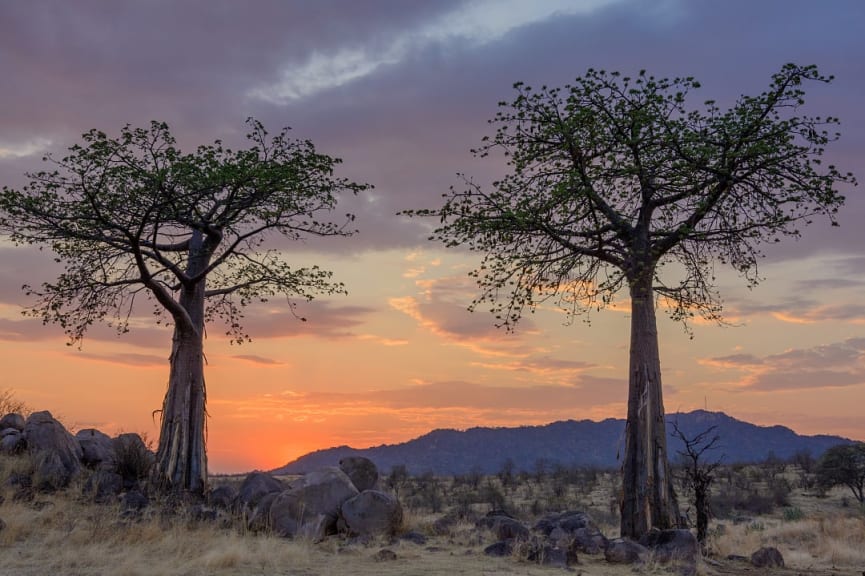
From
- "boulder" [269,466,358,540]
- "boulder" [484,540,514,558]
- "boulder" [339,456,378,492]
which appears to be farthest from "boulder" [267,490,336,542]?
"boulder" [484,540,514,558]

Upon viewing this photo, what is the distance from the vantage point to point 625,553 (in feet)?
51.3

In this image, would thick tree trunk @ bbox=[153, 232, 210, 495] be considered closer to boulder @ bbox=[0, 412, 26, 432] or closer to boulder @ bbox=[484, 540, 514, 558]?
boulder @ bbox=[0, 412, 26, 432]

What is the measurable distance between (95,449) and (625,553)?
55.5 ft

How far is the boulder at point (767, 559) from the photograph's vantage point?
16875 millimetres

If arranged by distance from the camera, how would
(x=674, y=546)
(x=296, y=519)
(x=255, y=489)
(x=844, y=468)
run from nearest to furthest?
1. (x=674, y=546)
2. (x=296, y=519)
3. (x=255, y=489)
4. (x=844, y=468)

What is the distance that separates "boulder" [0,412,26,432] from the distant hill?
421ft

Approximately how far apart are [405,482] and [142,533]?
29.7 meters

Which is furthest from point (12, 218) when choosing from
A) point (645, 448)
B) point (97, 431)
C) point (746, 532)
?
point (746, 532)

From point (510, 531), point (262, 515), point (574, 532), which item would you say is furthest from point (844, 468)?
point (262, 515)

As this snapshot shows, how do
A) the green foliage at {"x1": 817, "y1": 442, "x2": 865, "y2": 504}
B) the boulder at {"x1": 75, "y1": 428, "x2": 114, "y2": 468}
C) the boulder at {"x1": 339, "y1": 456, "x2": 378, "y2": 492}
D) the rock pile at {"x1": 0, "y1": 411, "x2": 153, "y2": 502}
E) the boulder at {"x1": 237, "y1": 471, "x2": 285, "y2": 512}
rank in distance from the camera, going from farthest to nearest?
1. the green foliage at {"x1": 817, "y1": 442, "x2": 865, "y2": 504}
2. the boulder at {"x1": 75, "y1": 428, "x2": 114, "y2": 468}
3. the boulder at {"x1": 339, "y1": 456, "x2": 378, "y2": 492}
4. the rock pile at {"x1": 0, "y1": 411, "x2": 153, "y2": 502}
5. the boulder at {"x1": 237, "y1": 471, "x2": 285, "y2": 512}

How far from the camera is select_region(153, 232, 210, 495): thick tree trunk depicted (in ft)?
71.8

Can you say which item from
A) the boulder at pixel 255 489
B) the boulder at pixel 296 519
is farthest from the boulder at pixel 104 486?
the boulder at pixel 296 519

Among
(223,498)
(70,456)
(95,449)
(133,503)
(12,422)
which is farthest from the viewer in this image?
(12,422)

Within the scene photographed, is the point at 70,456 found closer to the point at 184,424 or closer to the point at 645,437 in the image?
the point at 184,424
